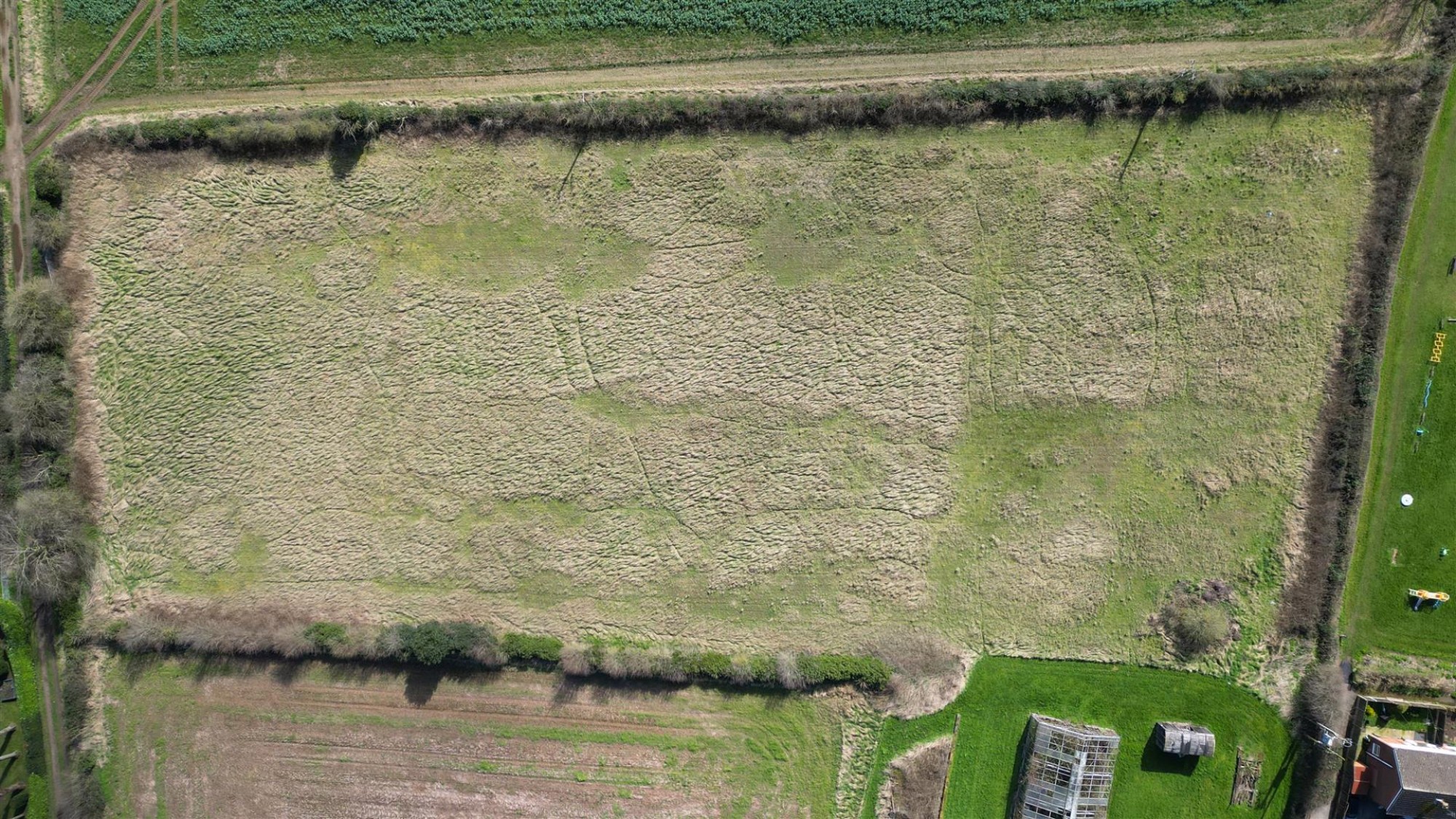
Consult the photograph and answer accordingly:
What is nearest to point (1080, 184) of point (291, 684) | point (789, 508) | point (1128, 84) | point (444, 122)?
point (1128, 84)

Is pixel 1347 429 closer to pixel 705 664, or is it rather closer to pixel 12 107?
pixel 705 664

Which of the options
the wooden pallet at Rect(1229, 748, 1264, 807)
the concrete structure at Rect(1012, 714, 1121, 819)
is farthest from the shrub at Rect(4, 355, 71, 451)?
the wooden pallet at Rect(1229, 748, 1264, 807)

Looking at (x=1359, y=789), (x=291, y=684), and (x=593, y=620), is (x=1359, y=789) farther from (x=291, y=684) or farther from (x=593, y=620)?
(x=291, y=684)

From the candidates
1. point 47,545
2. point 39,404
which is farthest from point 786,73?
point 47,545

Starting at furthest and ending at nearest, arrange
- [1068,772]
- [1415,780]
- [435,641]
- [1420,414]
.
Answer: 1. [435,641]
2. [1420,414]
3. [1068,772]
4. [1415,780]

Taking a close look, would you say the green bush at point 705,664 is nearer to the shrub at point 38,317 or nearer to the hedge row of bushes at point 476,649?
the hedge row of bushes at point 476,649
